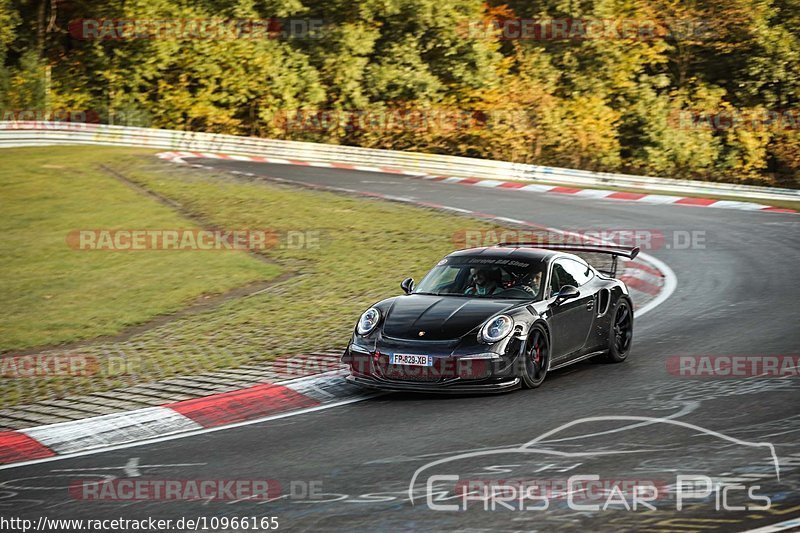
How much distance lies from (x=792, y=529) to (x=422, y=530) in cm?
203

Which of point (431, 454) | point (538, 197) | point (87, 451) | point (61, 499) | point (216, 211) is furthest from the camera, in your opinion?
point (538, 197)

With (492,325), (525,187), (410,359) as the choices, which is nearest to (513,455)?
(410,359)

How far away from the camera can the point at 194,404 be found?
938cm

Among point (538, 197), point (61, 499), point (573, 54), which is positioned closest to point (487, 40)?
point (573, 54)

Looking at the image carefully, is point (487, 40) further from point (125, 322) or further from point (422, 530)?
point (422, 530)

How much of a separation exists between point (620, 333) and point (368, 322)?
9.81 ft

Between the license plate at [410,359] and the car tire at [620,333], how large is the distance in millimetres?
2628

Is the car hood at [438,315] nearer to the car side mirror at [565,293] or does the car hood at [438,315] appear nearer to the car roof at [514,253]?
the car side mirror at [565,293]
